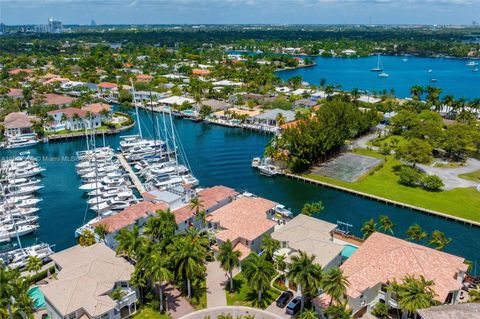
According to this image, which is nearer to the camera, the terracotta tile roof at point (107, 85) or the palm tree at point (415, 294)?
the palm tree at point (415, 294)

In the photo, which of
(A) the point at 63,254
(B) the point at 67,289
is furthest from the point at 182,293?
(A) the point at 63,254

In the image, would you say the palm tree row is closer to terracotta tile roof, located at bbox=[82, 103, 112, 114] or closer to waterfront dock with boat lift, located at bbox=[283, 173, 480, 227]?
waterfront dock with boat lift, located at bbox=[283, 173, 480, 227]

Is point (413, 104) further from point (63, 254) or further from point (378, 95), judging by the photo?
point (63, 254)

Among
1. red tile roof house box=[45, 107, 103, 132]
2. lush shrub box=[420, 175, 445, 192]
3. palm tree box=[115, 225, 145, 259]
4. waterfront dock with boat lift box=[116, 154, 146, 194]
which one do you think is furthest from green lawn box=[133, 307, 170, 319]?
red tile roof house box=[45, 107, 103, 132]

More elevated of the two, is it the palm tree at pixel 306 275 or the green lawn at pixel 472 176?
the palm tree at pixel 306 275

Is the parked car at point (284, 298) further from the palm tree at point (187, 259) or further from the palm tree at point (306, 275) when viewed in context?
the palm tree at point (187, 259)

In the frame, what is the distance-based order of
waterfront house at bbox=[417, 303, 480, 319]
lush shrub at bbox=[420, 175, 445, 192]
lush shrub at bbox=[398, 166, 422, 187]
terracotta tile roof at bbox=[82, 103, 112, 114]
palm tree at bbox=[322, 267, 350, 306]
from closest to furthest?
waterfront house at bbox=[417, 303, 480, 319] → palm tree at bbox=[322, 267, 350, 306] → lush shrub at bbox=[420, 175, 445, 192] → lush shrub at bbox=[398, 166, 422, 187] → terracotta tile roof at bbox=[82, 103, 112, 114]

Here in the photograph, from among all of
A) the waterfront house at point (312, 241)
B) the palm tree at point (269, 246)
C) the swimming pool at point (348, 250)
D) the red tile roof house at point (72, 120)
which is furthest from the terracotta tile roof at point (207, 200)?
the red tile roof house at point (72, 120)
